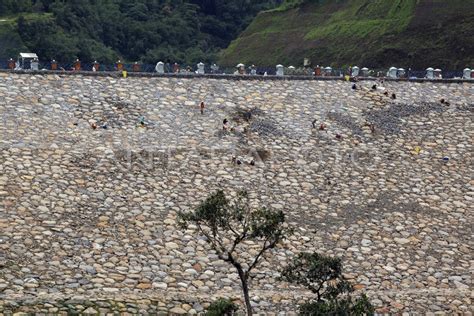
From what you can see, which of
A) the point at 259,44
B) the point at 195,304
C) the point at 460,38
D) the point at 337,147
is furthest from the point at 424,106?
the point at 259,44

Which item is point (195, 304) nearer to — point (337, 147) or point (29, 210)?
point (29, 210)

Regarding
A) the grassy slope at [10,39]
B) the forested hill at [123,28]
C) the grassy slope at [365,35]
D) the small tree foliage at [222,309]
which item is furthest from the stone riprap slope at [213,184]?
the forested hill at [123,28]

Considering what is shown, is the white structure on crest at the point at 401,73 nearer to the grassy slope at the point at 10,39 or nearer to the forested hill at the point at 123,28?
the forested hill at the point at 123,28

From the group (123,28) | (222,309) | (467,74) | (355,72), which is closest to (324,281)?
(222,309)

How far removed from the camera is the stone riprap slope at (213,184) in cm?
2362

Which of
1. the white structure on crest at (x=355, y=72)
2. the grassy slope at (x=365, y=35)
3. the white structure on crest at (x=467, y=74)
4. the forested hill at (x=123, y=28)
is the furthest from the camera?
the forested hill at (x=123, y=28)

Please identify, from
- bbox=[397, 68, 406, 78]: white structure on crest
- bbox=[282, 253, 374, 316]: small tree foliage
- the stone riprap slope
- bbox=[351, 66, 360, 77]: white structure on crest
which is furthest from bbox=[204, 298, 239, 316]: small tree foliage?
bbox=[397, 68, 406, 78]: white structure on crest

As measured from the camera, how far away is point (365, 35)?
59.1 metres

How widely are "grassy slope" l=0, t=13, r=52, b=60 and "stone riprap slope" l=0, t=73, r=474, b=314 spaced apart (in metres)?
28.6

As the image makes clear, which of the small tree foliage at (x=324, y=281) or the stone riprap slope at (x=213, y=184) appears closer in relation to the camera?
the small tree foliage at (x=324, y=281)

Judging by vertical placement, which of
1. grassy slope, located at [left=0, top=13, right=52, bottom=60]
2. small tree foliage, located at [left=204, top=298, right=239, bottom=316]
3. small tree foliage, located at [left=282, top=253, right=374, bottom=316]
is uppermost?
grassy slope, located at [left=0, top=13, right=52, bottom=60]

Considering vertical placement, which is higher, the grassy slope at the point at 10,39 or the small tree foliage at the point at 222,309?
the grassy slope at the point at 10,39

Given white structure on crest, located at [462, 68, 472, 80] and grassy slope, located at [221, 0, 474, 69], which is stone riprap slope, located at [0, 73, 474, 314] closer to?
white structure on crest, located at [462, 68, 472, 80]

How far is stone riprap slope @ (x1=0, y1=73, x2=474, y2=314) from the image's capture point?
77.5 ft
